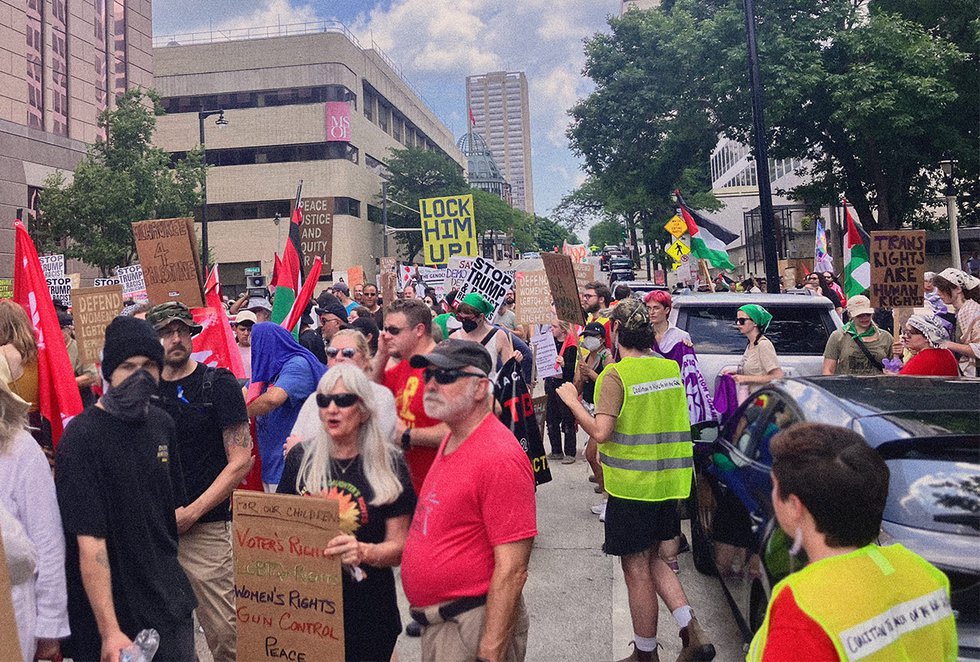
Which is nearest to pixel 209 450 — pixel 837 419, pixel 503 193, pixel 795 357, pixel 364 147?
pixel 837 419

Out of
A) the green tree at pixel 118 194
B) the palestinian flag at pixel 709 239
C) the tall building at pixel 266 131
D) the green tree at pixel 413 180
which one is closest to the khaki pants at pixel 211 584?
the palestinian flag at pixel 709 239

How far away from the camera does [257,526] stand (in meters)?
2.94

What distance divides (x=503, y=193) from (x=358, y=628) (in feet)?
628

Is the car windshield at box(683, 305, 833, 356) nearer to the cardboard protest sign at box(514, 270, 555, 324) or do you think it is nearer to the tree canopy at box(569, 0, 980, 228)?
the cardboard protest sign at box(514, 270, 555, 324)

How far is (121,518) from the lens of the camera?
2891 millimetres

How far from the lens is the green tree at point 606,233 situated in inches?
3927

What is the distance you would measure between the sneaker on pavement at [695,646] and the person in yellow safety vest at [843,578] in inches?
99.5

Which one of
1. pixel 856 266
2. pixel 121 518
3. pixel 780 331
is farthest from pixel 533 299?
pixel 121 518

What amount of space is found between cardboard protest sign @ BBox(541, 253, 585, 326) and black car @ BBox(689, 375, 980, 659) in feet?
10.2

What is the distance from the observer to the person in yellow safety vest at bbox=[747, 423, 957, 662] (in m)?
1.81

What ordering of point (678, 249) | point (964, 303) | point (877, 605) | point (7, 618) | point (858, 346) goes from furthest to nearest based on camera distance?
point (678, 249)
point (964, 303)
point (858, 346)
point (7, 618)
point (877, 605)

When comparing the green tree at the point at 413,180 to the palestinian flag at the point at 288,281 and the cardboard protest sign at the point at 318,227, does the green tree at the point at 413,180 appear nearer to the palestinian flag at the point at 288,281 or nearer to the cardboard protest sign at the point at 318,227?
the cardboard protest sign at the point at 318,227

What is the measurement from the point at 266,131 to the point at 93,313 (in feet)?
176

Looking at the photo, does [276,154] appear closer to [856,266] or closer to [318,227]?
[318,227]
